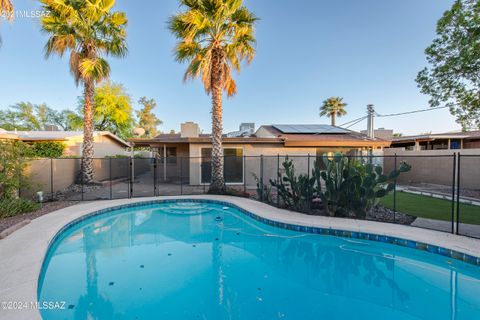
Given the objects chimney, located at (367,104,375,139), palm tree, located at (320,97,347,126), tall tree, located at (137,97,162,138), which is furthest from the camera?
tall tree, located at (137,97,162,138)

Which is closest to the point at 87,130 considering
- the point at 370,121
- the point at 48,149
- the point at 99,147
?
the point at 48,149

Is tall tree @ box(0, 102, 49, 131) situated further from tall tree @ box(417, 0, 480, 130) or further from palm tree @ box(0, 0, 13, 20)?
tall tree @ box(417, 0, 480, 130)

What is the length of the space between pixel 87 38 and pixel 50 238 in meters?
10.3

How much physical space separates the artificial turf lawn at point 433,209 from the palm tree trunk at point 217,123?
23.7 feet

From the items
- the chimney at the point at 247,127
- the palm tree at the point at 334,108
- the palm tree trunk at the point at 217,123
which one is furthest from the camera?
the palm tree at the point at 334,108

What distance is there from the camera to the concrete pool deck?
2.97m

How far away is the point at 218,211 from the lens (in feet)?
28.5

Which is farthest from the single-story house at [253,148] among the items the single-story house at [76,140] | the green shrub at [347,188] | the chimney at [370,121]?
the single-story house at [76,140]

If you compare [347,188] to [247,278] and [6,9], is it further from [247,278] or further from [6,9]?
[6,9]

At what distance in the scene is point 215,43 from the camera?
9414mm

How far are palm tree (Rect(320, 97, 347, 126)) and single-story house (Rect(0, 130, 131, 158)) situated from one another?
84.9 ft

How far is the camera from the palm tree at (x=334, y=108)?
2909cm

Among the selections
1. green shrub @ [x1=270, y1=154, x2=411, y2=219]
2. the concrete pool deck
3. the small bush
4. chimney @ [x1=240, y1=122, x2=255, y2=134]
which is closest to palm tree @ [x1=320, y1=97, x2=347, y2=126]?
chimney @ [x1=240, y1=122, x2=255, y2=134]

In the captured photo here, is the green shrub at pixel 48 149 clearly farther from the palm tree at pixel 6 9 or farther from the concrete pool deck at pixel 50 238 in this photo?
the palm tree at pixel 6 9
